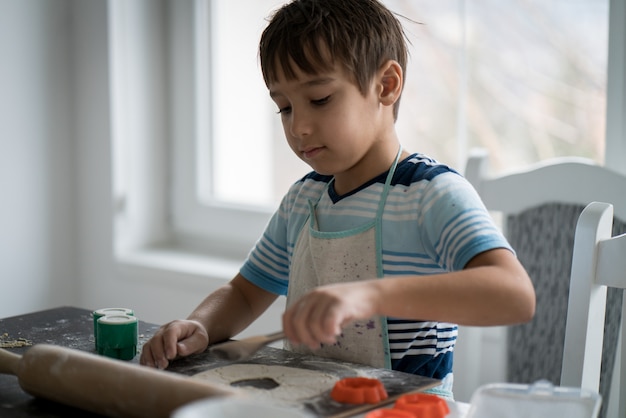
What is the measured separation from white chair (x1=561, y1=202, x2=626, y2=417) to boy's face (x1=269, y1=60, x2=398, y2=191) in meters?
0.29

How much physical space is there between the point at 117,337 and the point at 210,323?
0.18m

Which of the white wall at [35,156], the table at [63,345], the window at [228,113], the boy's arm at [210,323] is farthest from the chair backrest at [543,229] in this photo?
the white wall at [35,156]

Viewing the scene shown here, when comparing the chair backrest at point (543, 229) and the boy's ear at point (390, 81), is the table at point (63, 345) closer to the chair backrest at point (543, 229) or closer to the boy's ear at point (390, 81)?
the boy's ear at point (390, 81)

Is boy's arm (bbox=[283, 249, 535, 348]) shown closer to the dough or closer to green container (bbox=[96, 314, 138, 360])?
the dough

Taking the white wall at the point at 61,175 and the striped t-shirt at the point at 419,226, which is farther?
the white wall at the point at 61,175

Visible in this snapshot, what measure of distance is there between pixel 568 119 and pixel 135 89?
1111mm

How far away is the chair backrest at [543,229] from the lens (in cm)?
150

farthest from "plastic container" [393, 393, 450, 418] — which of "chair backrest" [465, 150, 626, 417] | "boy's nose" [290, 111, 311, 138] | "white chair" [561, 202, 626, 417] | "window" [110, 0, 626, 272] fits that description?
"window" [110, 0, 626, 272]

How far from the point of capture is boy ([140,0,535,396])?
44.2 inches

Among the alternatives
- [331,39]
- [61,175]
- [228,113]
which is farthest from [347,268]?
[61,175]

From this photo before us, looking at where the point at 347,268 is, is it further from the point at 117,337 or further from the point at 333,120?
the point at 117,337

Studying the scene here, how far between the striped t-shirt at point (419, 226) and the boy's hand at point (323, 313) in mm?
209

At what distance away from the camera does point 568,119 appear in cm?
178

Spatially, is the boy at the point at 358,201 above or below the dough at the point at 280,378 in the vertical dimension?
above
